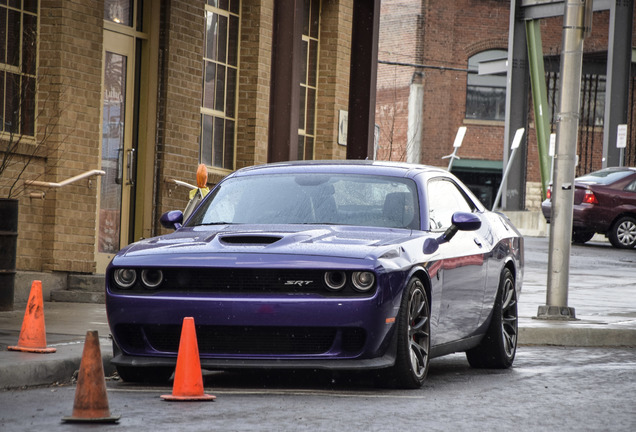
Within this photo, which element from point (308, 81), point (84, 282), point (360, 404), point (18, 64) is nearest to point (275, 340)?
point (360, 404)

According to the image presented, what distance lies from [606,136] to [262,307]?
24.6m

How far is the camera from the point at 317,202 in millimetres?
8508

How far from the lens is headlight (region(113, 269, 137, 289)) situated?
760cm

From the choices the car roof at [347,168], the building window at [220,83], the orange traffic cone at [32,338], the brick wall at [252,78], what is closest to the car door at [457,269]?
the car roof at [347,168]

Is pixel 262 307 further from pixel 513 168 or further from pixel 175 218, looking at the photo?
pixel 513 168

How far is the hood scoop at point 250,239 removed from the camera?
7.64m

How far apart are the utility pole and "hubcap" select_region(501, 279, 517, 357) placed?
2.73 meters

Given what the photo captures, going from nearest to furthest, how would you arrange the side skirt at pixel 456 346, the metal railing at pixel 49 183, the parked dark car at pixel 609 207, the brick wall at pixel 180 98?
the side skirt at pixel 456 346 → the metal railing at pixel 49 183 → the brick wall at pixel 180 98 → the parked dark car at pixel 609 207

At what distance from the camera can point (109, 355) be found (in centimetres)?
855

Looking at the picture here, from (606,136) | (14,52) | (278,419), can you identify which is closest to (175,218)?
(278,419)

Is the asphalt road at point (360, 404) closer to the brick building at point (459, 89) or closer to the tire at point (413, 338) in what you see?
the tire at point (413, 338)

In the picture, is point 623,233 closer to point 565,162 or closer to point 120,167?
point 565,162

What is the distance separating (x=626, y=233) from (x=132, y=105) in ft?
45.1

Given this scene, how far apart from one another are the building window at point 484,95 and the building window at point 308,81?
29.9 m
